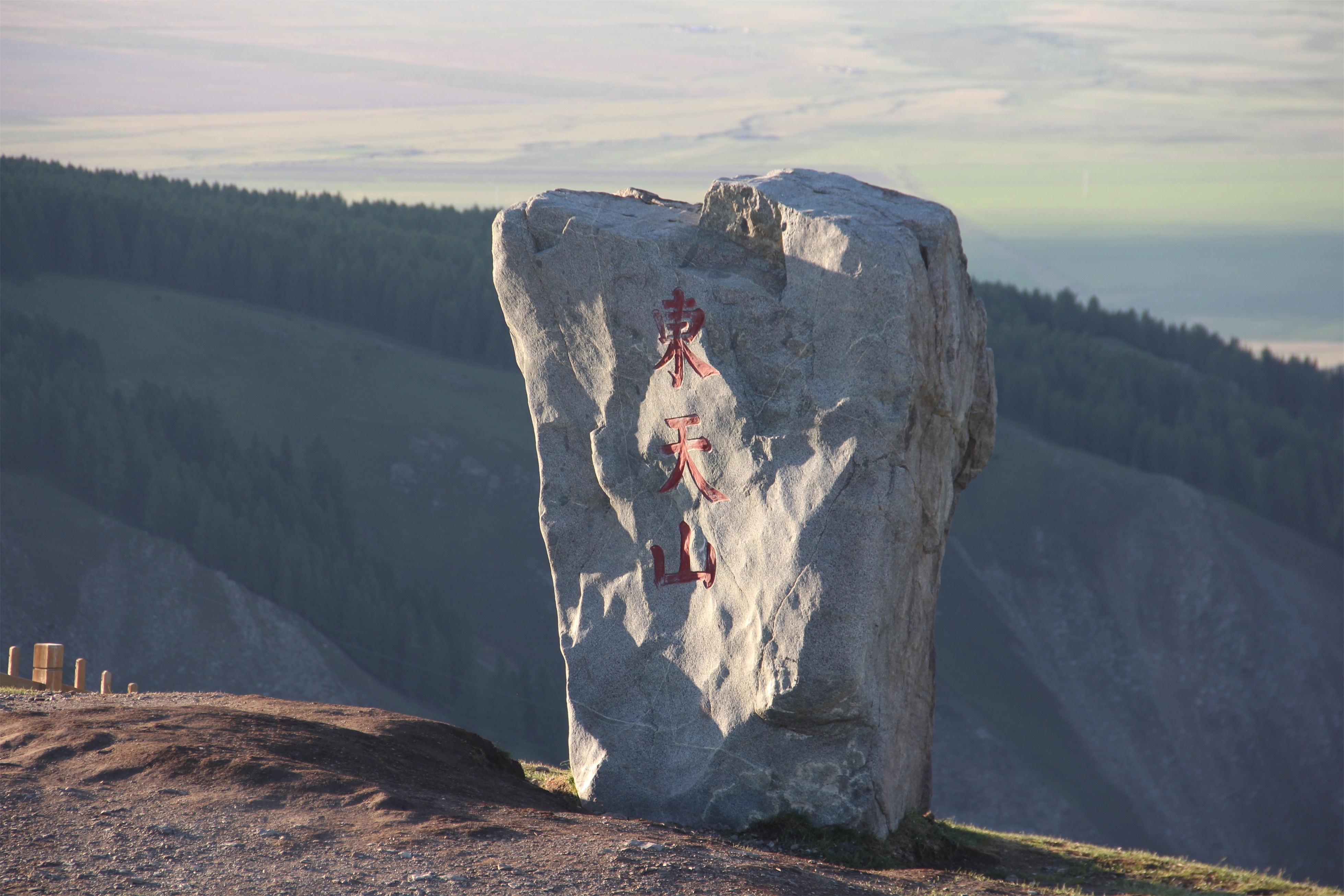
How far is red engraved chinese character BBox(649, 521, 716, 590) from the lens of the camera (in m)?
16.7

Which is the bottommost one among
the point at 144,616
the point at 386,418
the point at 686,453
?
the point at 144,616

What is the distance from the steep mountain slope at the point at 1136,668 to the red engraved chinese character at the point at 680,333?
64581 mm

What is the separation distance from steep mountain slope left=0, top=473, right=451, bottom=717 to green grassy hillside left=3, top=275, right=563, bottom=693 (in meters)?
7.09

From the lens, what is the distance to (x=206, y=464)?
7888cm

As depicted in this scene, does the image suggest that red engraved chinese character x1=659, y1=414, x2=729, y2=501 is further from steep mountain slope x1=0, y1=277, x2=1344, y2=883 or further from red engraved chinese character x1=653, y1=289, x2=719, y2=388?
steep mountain slope x1=0, y1=277, x2=1344, y2=883

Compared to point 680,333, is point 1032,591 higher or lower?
lower

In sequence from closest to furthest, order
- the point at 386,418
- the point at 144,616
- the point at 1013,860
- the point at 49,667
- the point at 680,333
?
the point at 680,333 < the point at 1013,860 < the point at 49,667 < the point at 144,616 < the point at 386,418

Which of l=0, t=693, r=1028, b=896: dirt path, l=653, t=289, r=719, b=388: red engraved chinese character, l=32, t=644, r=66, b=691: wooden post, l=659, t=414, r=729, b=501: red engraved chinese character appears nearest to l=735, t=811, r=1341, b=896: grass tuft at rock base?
l=0, t=693, r=1028, b=896: dirt path

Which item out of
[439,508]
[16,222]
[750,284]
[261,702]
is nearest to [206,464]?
[439,508]

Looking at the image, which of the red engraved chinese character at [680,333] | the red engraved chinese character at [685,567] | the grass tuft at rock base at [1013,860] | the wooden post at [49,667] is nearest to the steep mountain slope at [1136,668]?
the grass tuft at rock base at [1013,860]

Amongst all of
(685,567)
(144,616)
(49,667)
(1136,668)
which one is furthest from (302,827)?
(1136,668)

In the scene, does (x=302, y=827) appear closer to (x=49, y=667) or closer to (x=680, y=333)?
(x=680, y=333)

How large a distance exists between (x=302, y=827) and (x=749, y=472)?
23.0 ft

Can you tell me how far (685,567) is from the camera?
16953mm
